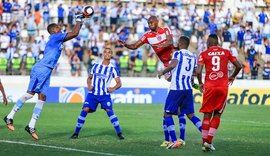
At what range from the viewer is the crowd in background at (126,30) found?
36.6 metres

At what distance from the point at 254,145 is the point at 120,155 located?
3.75 meters

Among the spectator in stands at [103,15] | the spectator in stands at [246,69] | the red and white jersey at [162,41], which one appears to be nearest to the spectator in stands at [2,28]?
the spectator in stands at [103,15]

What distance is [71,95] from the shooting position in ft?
115

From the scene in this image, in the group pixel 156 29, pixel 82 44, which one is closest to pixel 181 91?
pixel 156 29

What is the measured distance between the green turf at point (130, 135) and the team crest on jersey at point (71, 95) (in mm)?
7368

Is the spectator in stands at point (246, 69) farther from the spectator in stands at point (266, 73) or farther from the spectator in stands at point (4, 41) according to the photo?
the spectator in stands at point (4, 41)

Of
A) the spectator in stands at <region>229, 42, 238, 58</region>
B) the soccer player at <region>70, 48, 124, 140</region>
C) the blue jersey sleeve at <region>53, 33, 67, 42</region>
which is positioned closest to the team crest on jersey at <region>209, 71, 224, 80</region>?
the soccer player at <region>70, 48, 124, 140</region>

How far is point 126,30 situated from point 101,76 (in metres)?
22.3

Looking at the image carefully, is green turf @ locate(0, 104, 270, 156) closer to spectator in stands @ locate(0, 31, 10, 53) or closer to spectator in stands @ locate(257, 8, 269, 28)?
spectator in stands @ locate(0, 31, 10, 53)

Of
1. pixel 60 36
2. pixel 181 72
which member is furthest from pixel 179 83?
pixel 60 36

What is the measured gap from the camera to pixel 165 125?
1542 centimetres

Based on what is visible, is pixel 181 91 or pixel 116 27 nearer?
pixel 181 91

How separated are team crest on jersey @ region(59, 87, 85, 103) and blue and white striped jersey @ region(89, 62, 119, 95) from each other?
17970mm

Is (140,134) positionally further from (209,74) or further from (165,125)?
(209,74)
